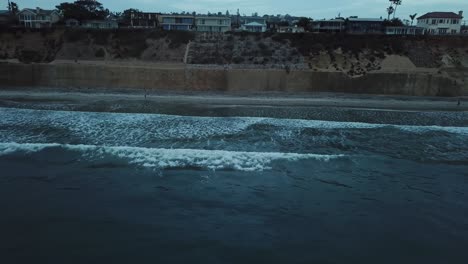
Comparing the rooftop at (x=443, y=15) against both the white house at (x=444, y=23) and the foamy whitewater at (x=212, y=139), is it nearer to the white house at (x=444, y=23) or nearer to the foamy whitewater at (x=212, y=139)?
the white house at (x=444, y=23)

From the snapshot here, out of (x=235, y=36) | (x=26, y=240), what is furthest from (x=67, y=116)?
(x=235, y=36)

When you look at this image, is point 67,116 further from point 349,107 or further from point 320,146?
point 349,107

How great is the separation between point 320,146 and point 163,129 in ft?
26.0

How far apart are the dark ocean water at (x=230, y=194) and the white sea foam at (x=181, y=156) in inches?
3.0

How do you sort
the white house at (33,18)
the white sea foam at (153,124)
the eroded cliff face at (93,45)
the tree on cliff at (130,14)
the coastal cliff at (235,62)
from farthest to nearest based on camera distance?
the tree on cliff at (130,14), the white house at (33,18), the eroded cliff face at (93,45), the coastal cliff at (235,62), the white sea foam at (153,124)

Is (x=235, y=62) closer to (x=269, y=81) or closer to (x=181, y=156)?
(x=269, y=81)

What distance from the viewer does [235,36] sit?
39.2 m

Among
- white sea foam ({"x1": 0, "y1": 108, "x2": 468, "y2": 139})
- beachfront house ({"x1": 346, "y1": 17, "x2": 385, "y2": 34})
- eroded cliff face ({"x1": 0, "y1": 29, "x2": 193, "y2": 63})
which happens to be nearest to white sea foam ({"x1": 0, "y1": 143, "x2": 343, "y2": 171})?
white sea foam ({"x1": 0, "y1": 108, "x2": 468, "y2": 139})

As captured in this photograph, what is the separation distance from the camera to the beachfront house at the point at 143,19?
57.1 metres

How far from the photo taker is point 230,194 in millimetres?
11070

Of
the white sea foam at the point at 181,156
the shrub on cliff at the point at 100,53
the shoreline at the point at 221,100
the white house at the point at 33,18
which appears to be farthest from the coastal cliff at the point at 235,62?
the white sea foam at the point at 181,156

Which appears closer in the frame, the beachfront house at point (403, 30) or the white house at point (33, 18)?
the beachfront house at point (403, 30)

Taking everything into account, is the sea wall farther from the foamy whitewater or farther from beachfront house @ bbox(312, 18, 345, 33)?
beachfront house @ bbox(312, 18, 345, 33)

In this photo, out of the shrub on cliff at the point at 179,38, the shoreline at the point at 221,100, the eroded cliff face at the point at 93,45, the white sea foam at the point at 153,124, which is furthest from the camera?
the shrub on cliff at the point at 179,38
